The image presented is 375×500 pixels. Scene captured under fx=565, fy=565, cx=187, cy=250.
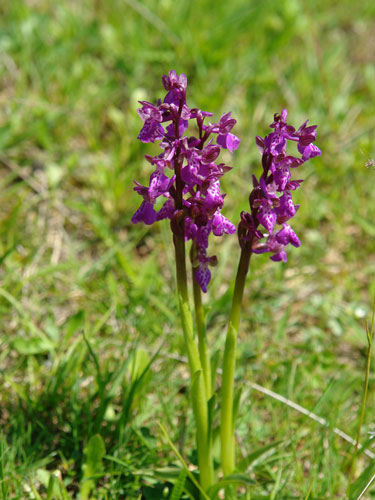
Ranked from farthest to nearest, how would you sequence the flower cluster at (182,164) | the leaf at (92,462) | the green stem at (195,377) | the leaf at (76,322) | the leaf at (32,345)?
1. the leaf at (76,322)
2. the leaf at (32,345)
3. the leaf at (92,462)
4. the green stem at (195,377)
5. the flower cluster at (182,164)

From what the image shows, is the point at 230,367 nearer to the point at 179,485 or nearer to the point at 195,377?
the point at 195,377

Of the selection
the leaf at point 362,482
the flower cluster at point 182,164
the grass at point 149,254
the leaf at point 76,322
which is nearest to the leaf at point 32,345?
the grass at point 149,254

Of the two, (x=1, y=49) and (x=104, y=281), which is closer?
(x=104, y=281)

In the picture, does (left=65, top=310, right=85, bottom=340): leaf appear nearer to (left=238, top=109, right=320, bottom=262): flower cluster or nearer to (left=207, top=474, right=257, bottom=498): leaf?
(left=207, top=474, right=257, bottom=498): leaf

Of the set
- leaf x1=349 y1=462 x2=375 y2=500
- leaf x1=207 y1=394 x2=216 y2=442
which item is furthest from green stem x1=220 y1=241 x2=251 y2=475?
leaf x1=349 y1=462 x2=375 y2=500

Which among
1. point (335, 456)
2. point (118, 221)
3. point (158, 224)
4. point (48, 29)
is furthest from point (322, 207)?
point (48, 29)

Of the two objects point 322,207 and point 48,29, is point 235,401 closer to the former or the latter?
point 322,207

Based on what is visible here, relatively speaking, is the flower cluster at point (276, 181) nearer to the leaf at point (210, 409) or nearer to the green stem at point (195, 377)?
the green stem at point (195, 377)
